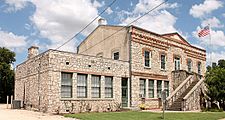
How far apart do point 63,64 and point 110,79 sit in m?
4.95

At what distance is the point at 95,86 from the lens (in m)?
24.1

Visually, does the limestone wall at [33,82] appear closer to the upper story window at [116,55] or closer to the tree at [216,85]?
the upper story window at [116,55]

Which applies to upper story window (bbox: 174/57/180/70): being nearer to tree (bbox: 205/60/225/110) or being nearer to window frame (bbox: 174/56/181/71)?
window frame (bbox: 174/56/181/71)

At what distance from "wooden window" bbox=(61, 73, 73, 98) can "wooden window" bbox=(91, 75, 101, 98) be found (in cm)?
211

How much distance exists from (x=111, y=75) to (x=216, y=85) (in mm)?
9031

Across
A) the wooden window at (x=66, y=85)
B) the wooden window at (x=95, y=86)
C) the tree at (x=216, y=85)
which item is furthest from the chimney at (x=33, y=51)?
the tree at (x=216, y=85)

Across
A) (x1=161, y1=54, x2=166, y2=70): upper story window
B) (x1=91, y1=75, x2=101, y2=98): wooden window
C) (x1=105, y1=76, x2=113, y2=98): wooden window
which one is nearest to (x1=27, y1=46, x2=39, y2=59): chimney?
(x1=91, y1=75, x2=101, y2=98): wooden window

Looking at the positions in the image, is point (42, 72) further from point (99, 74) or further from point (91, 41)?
point (91, 41)

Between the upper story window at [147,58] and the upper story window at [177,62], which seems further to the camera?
the upper story window at [177,62]

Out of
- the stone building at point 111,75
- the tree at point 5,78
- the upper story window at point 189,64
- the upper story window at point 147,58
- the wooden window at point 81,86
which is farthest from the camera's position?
the tree at point 5,78

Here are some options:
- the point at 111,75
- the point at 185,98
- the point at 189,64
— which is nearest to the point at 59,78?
the point at 111,75

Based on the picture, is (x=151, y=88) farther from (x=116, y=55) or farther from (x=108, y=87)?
(x=108, y=87)

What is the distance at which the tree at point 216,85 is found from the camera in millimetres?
25234

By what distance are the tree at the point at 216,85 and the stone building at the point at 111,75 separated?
1.47 m
